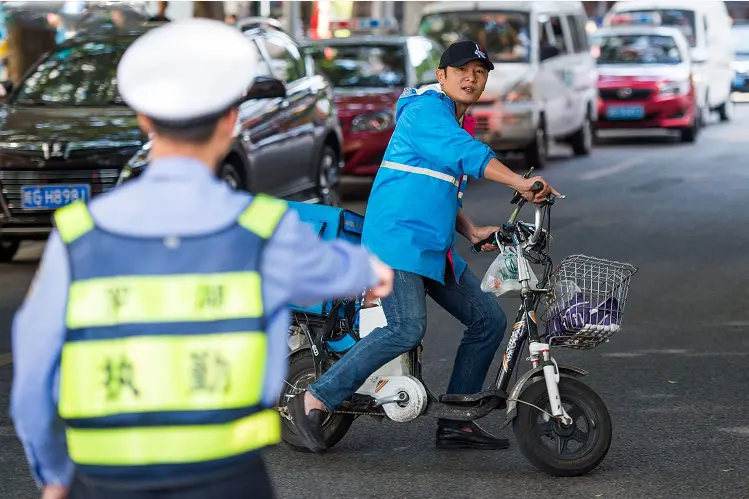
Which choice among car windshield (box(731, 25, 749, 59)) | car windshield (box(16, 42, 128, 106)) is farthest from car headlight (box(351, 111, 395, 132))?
car windshield (box(731, 25, 749, 59))

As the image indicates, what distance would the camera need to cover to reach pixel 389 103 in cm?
1588

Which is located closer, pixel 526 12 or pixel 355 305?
pixel 355 305

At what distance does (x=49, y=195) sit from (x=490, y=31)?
9463 mm

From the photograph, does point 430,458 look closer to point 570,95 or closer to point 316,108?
point 316,108

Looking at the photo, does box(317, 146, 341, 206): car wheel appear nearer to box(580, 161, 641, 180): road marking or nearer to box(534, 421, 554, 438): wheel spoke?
box(580, 161, 641, 180): road marking

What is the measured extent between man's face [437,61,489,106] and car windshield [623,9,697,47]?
22.6 meters

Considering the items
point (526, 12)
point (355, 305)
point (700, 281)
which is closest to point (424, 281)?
point (355, 305)

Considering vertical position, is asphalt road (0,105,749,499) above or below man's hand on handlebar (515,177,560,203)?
below

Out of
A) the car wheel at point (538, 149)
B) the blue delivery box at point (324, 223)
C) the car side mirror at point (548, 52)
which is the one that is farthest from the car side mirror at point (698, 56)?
the blue delivery box at point (324, 223)

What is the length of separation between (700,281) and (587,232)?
2634 mm

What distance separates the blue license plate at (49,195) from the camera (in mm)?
11086

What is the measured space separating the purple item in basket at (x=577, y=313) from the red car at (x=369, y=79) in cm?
1003

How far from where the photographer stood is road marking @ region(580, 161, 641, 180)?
18719mm

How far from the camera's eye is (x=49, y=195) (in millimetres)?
11094
